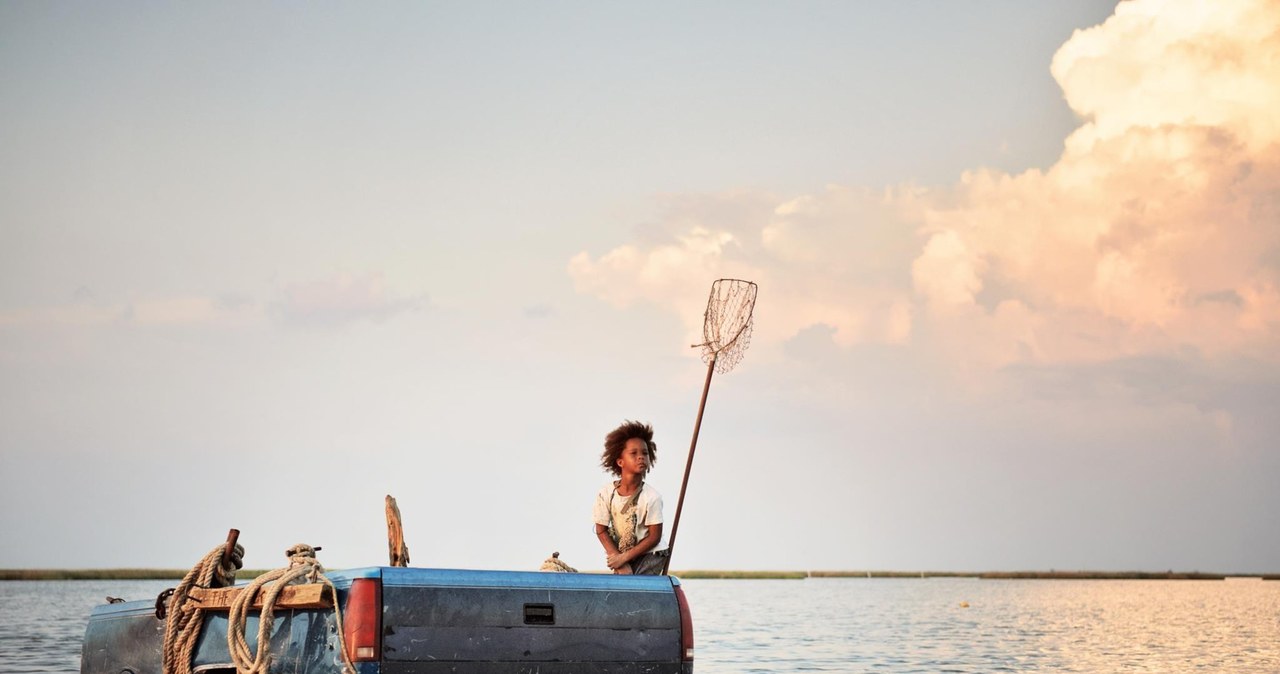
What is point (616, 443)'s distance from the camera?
836 cm

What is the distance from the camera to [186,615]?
22.9ft

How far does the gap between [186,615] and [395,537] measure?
1213 mm

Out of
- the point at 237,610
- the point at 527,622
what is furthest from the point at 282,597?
the point at 527,622

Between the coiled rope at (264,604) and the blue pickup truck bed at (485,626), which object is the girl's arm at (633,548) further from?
the coiled rope at (264,604)

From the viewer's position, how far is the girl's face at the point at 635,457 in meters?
8.20

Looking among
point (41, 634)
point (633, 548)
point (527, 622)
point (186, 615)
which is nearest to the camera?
point (527, 622)

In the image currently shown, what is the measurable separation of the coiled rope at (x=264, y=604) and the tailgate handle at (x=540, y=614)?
84cm

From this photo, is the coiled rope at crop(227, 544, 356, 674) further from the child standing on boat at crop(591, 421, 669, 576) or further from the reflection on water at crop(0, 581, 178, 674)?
the reflection on water at crop(0, 581, 178, 674)

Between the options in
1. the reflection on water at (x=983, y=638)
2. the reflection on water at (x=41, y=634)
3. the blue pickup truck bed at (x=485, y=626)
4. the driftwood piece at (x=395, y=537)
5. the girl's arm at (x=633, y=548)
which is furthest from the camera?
the reflection on water at (x=983, y=638)

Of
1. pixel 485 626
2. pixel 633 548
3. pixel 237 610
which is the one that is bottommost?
pixel 485 626

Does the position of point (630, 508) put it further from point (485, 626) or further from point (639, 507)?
point (485, 626)

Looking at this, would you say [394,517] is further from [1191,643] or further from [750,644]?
[1191,643]

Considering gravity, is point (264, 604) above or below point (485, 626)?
above

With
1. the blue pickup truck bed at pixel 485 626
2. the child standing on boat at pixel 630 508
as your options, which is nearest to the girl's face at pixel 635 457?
the child standing on boat at pixel 630 508
